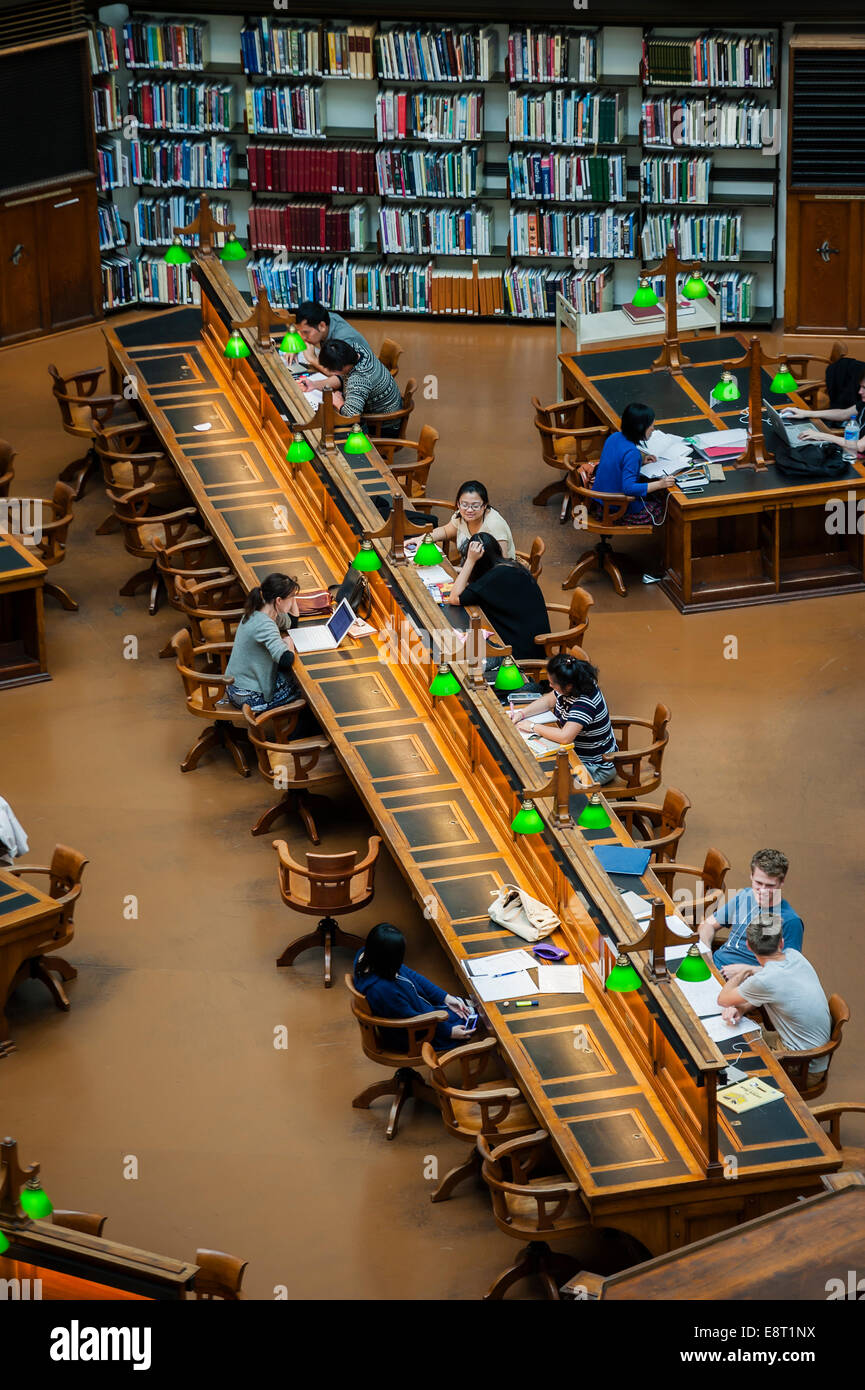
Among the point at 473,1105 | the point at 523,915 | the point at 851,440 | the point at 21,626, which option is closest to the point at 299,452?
the point at 21,626

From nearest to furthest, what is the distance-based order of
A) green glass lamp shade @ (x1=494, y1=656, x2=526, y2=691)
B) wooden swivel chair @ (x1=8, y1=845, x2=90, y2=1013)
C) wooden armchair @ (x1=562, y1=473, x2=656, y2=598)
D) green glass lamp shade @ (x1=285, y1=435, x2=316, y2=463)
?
wooden swivel chair @ (x1=8, y1=845, x2=90, y2=1013) → green glass lamp shade @ (x1=494, y1=656, x2=526, y2=691) → green glass lamp shade @ (x1=285, y1=435, x2=316, y2=463) → wooden armchair @ (x1=562, y1=473, x2=656, y2=598)

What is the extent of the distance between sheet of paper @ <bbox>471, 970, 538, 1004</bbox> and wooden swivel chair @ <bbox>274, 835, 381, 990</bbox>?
957 millimetres

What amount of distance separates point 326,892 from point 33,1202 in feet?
7.86

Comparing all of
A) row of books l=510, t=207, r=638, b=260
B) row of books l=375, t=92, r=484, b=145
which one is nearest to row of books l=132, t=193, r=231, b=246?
row of books l=375, t=92, r=484, b=145

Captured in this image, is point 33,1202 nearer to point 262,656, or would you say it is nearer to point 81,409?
point 262,656

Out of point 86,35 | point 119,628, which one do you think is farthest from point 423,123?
point 119,628

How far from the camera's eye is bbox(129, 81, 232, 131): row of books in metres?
15.5

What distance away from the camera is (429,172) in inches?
606

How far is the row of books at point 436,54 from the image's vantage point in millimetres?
15016

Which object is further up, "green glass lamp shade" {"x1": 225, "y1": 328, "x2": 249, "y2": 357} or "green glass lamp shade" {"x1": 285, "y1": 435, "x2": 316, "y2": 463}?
"green glass lamp shade" {"x1": 225, "y1": 328, "x2": 249, "y2": 357}

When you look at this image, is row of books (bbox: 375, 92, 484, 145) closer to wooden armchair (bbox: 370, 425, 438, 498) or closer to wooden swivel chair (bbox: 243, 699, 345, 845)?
wooden armchair (bbox: 370, 425, 438, 498)

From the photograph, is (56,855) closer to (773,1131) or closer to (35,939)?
(35,939)

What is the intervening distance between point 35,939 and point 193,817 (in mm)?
1651

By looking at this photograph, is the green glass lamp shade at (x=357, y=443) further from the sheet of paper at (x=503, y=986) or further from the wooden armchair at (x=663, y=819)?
the sheet of paper at (x=503, y=986)
